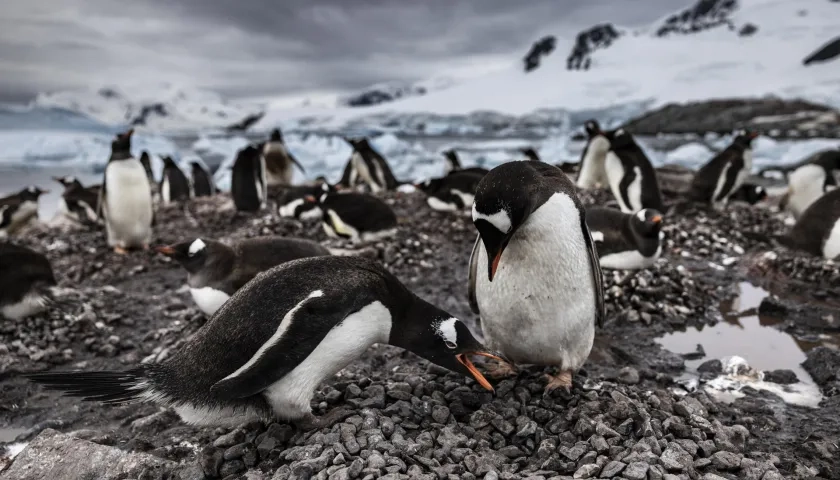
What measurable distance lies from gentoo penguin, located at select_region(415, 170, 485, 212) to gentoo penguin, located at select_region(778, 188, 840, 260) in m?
2.72

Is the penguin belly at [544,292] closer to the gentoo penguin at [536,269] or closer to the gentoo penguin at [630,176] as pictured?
the gentoo penguin at [536,269]

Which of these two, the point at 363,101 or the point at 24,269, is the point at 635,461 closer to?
the point at 24,269

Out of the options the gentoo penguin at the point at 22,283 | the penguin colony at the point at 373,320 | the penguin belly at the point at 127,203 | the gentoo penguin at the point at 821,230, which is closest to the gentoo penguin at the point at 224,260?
the penguin colony at the point at 373,320

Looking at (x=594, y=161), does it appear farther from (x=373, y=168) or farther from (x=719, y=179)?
(x=373, y=168)

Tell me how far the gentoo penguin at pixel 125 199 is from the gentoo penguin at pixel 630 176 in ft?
15.0

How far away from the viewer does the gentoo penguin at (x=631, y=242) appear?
3.79m

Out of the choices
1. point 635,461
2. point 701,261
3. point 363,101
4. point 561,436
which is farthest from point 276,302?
point 363,101

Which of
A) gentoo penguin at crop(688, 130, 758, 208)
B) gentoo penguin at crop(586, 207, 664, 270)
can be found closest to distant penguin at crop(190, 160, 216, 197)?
gentoo penguin at crop(688, 130, 758, 208)

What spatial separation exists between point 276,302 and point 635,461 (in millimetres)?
1205

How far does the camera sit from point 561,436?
6.22 ft

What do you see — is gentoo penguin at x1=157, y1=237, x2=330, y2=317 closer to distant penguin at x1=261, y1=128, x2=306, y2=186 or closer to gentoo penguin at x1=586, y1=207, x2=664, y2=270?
gentoo penguin at x1=586, y1=207, x2=664, y2=270

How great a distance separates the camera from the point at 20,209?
721 cm

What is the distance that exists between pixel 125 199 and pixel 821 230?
564 cm

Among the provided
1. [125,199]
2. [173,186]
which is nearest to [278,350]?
[125,199]
